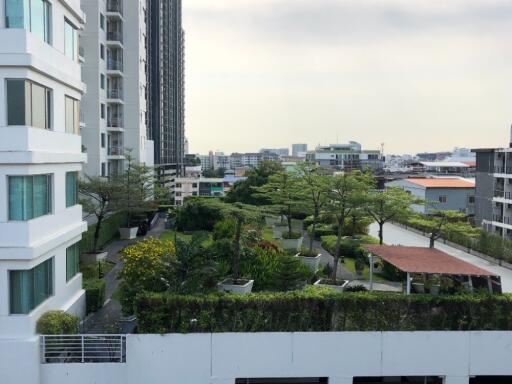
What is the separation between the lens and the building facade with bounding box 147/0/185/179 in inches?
2891

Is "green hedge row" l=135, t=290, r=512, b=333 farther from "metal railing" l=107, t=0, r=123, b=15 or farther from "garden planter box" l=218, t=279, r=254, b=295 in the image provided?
"metal railing" l=107, t=0, r=123, b=15

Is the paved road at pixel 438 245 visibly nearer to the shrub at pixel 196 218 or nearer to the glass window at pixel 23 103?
the shrub at pixel 196 218

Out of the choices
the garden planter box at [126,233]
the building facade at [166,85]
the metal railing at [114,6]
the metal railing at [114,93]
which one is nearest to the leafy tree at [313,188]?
the garden planter box at [126,233]

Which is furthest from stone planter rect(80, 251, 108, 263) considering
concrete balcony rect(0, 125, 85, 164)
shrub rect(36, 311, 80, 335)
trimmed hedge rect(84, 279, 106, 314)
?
shrub rect(36, 311, 80, 335)

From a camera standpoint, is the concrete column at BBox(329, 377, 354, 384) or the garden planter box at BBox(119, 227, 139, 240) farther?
the garden planter box at BBox(119, 227, 139, 240)

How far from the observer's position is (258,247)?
22266mm

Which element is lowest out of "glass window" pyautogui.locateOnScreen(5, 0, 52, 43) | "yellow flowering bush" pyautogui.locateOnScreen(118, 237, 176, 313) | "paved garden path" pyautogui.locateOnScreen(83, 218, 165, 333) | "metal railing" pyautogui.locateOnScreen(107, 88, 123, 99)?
"paved garden path" pyautogui.locateOnScreen(83, 218, 165, 333)

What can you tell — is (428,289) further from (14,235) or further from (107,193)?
(107,193)

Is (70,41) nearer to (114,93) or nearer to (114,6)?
(114,93)

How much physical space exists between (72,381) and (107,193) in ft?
49.3

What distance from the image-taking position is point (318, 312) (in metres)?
15.0

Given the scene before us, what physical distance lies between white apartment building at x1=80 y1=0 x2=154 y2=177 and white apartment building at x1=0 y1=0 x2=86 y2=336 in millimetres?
19678

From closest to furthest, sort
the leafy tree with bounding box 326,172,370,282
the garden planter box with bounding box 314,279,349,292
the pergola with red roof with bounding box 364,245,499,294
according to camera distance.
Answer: the pergola with red roof with bounding box 364,245,499,294 → the garden planter box with bounding box 314,279,349,292 → the leafy tree with bounding box 326,172,370,282

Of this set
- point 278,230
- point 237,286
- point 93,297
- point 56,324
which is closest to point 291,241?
point 278,230
